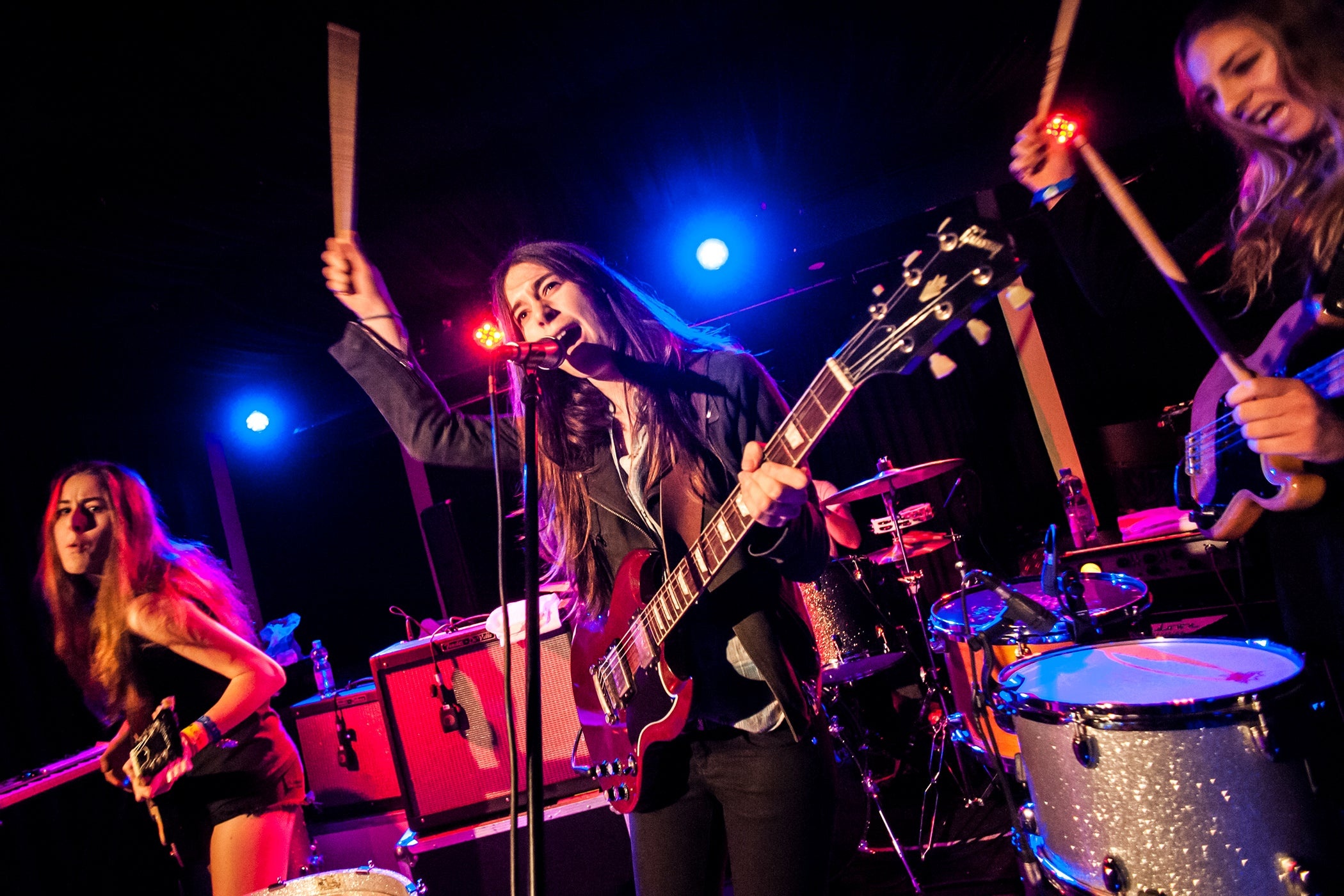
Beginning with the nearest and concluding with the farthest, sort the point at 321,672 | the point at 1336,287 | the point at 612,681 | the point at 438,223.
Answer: the point at 1336,287
the point at 612,681
the point at 321,672
the point at 438,223

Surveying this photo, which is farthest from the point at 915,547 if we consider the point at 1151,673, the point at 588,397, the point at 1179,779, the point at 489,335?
the point at 489,335

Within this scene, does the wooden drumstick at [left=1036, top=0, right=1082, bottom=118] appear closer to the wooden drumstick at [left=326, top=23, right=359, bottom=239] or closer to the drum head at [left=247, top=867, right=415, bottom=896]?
the wooden drumstick at [left=326, top=23, right=359, bottom=239]

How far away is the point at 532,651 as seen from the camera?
119 cm

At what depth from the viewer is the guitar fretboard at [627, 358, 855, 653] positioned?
4.64ft

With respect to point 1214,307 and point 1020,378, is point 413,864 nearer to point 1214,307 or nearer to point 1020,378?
point 1214,307

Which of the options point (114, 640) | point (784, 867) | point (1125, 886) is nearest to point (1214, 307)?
point (1125, 886)

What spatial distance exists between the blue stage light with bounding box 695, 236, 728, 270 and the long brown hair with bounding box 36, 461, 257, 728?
4304 mm

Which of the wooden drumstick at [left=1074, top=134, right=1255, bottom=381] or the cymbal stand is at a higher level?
the wooden drumstick at [left=1074, top=134, right=1255, bottom=381]

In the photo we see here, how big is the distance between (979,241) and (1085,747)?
49.1 inches

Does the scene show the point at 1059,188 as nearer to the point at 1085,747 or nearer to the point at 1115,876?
the point at 1085,747

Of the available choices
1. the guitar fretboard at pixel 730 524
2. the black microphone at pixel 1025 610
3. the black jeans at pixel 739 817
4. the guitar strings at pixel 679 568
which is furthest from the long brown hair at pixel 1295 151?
the black jeans at pixel 739 817

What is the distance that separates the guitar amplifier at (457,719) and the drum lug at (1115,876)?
2.13m

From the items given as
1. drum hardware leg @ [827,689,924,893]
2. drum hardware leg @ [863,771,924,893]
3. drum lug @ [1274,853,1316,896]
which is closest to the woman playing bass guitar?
drum lug @ [1274,853,1316,896]

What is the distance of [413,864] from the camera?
3219 mm
